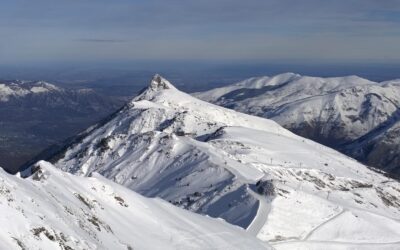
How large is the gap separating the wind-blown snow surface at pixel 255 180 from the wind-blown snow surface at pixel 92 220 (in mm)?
15131

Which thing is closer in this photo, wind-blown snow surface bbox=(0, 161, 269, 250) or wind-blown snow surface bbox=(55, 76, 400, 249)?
wind-blown snow surface bbox=(0, 161, 269, 250)

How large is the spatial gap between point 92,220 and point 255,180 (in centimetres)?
6215

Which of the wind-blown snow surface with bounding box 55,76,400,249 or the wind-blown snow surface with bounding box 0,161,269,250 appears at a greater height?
the wind-blown snow surface with bounding box 0,161,269,250

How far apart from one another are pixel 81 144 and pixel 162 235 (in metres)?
131

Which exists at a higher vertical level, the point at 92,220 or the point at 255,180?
the point at 92,220

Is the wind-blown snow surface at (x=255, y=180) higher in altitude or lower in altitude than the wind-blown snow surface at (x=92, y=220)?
lower

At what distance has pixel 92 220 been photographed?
5741cm

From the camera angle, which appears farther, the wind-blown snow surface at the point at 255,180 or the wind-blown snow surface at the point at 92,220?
the wind-blown snow surface at the point at 255,180

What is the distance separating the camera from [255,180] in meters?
116

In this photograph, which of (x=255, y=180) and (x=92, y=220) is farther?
(x=255, y=180)

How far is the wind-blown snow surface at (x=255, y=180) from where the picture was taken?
93688mm

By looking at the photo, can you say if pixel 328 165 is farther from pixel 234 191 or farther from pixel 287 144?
pixel 234 191

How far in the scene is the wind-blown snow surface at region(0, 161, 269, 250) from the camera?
4362cm

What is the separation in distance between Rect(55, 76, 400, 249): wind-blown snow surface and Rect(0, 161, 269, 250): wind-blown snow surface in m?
15.1
